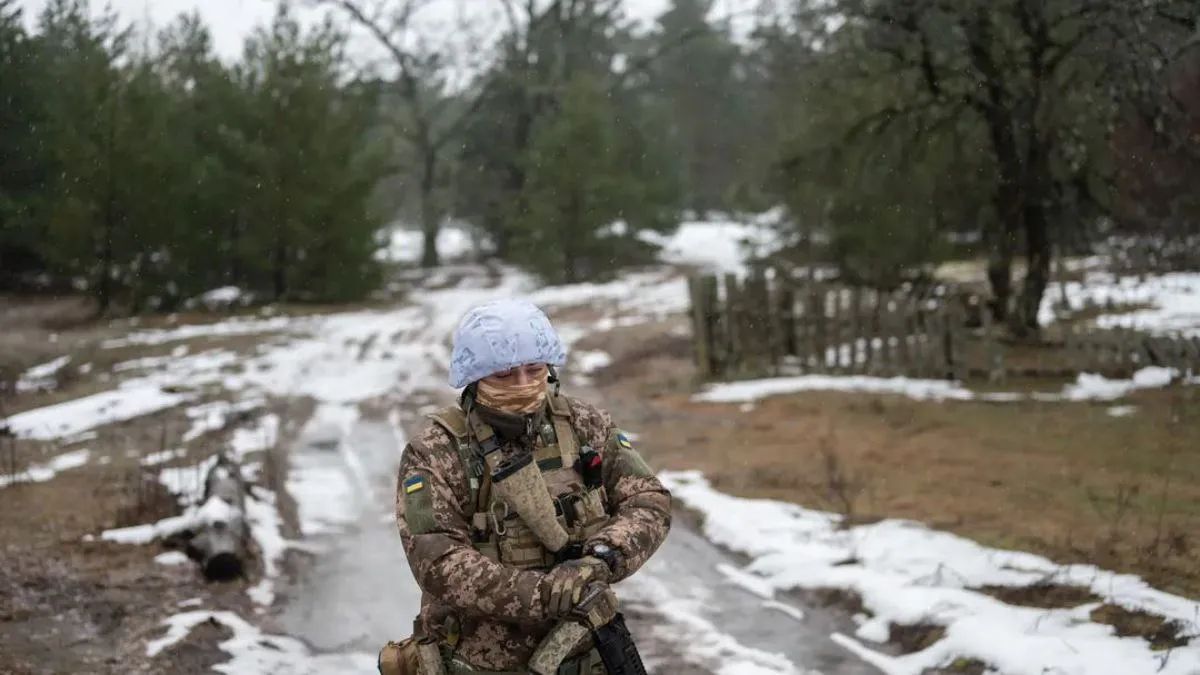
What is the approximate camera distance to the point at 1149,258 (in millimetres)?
18453

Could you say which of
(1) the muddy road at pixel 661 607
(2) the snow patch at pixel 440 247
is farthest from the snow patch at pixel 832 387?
(2) the snow patch at pixel 440 247

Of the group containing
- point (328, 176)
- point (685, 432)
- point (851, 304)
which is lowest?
point (685, 432)

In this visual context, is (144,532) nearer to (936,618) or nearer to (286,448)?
(286,448)

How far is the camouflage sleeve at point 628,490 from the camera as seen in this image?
9.43ft

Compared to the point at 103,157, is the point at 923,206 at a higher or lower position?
lower

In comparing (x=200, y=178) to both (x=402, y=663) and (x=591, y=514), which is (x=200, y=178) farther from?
(x=591, y=514)

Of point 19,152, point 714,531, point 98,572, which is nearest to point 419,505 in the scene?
point 98,572

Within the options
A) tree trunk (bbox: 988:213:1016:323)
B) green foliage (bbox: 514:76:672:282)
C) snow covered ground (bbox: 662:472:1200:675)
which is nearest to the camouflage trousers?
snow covered ground (bbox: 662:472:1200:675)

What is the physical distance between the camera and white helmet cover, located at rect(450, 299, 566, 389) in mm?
2795

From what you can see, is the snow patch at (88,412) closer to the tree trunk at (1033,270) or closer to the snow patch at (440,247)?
the tree trunk at (1033,270)

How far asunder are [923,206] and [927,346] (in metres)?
6.99

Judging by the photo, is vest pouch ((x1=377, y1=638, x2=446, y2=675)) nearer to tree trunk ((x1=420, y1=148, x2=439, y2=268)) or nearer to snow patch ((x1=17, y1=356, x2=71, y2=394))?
snow patch ((x1=17, y1=356, x2=71, y2=394))

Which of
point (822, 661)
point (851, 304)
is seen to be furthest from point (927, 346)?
point (822, 661)

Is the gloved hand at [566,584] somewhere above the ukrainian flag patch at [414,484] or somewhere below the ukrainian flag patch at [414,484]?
below
